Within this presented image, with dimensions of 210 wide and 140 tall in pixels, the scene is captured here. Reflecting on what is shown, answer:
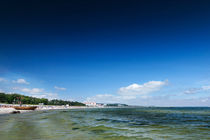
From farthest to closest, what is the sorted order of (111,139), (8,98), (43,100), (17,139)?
(43,100) < (8,98) < (111,139) < (17,139)

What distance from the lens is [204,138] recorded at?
13547mm

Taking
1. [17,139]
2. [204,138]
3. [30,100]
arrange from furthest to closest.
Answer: [30,100]
[204,138]
[17,139]

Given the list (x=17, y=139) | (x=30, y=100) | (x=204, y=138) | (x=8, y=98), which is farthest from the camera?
(x=30, y=100)

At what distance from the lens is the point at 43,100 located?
636ft

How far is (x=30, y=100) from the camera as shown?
16112cm

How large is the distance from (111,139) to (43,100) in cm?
20402

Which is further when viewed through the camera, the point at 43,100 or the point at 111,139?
the point at 43,100

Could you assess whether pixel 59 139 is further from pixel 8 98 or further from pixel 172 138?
pixel 8 98

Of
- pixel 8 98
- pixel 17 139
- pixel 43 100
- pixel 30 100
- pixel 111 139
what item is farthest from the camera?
pixel 43 100

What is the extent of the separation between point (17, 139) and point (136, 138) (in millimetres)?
10379

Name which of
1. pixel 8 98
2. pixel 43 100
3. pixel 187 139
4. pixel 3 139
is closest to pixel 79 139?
pixel 3 139

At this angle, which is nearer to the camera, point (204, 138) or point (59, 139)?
point (59, 139)

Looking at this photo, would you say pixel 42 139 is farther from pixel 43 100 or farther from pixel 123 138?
pixel 43 100

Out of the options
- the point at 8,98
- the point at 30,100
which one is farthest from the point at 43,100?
the point at 8,98
